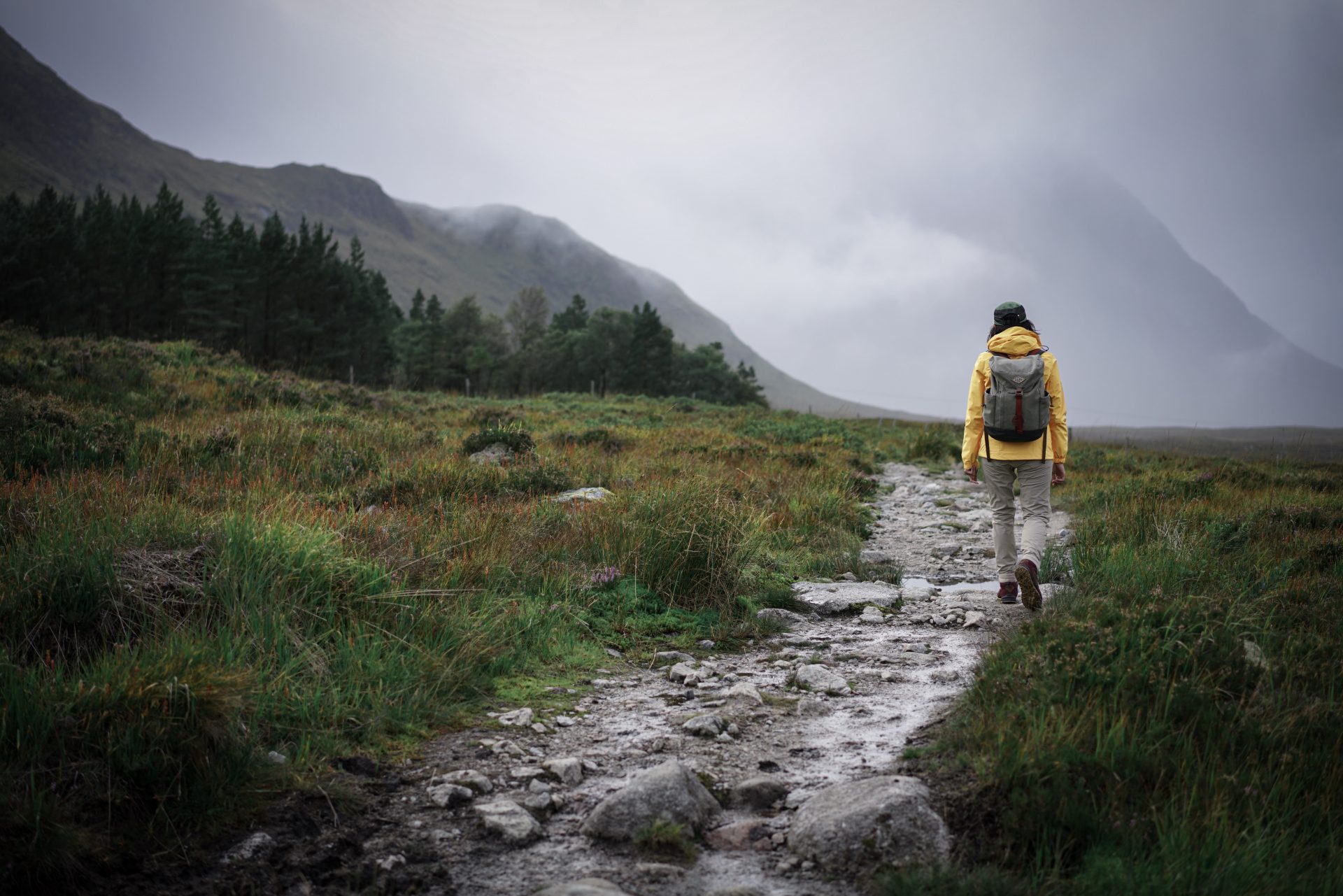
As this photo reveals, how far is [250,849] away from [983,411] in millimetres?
6061

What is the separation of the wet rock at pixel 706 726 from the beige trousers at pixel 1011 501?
352 cm

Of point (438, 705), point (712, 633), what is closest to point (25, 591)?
point (438, 705)

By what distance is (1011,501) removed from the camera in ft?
20.9

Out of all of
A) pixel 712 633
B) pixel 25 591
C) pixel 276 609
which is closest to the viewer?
pixel 25 591

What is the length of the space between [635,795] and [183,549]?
341 centimetres

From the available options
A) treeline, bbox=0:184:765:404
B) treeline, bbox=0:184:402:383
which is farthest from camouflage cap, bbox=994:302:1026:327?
treeline, bbox=0:184:402:383

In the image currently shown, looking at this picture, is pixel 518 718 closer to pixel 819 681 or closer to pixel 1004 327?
pixel 819 681

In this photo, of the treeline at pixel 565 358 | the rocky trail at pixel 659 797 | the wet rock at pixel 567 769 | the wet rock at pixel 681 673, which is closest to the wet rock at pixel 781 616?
the rocky trail at pixel 659 797

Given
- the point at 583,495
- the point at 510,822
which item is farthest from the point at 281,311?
the point at 510,822

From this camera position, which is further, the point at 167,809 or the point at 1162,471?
the point at 1162,471

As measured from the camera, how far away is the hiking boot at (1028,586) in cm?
567

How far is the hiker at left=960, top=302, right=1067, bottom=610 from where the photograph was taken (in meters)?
6.02

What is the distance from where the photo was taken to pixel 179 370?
50.0 feet

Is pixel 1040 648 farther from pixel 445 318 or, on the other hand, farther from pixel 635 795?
pixel 445 318
